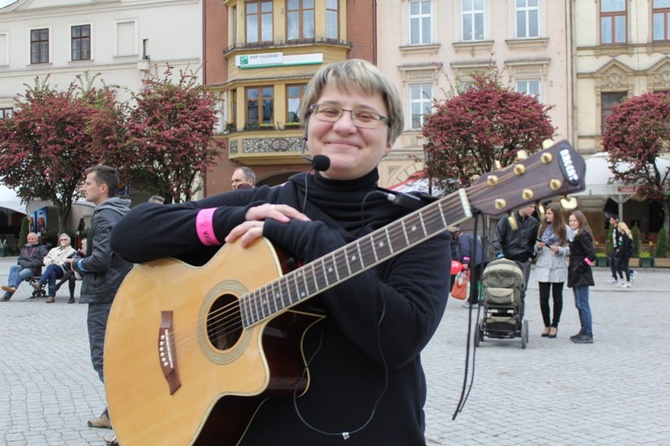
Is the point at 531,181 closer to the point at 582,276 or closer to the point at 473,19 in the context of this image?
the point at 582,276

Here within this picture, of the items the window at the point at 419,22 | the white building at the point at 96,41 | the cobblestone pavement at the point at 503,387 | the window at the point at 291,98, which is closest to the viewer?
the cobblestone pavement at the point at 503,387

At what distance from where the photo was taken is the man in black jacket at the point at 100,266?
5.86 metres

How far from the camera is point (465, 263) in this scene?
1410 cm

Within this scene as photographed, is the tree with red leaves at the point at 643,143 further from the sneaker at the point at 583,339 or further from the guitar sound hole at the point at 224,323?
the guitar sound hole at the point at 224,323

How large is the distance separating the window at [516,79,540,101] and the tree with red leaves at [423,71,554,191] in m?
2.96

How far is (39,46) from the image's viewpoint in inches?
1369

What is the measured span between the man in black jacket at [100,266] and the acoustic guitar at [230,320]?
3383 millimetres

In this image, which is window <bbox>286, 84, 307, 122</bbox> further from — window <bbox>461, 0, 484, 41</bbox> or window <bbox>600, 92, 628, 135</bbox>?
window <bbox>600, 92, 628, 135</bbox>

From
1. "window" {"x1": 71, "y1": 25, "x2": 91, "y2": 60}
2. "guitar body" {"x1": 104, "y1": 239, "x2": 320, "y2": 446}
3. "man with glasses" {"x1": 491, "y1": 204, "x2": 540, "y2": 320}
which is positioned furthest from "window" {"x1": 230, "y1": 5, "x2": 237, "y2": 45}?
"guitar body" {"x1": 104, "y1": 239, "x2": 320, "y2": 446}

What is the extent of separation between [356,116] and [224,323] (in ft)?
2.35

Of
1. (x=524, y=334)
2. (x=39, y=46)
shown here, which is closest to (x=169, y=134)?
(x=39, y=46)

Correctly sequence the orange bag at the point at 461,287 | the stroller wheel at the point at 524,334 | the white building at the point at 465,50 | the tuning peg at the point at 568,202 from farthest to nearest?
the white building at the point at 465,50
the orange bag at the point at 461,287
the stroller wheel at the point at 524,334
the tuning peg at the point at 568,202

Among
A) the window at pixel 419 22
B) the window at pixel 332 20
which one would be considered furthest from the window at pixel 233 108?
the window at pixel 419 22

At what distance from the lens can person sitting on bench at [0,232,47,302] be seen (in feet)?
55.1
